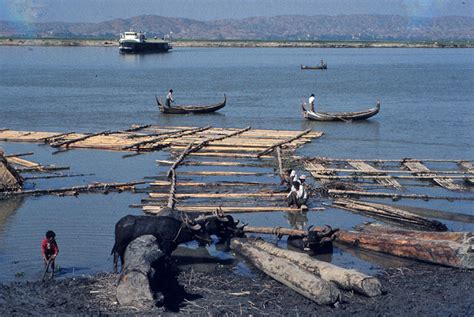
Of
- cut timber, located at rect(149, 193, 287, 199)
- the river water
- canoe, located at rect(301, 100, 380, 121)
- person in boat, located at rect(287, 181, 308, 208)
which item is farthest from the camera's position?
canoe, located at rect(301, 100, 380, 121)

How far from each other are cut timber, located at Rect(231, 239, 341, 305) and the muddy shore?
0.11m

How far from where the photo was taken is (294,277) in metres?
11.2

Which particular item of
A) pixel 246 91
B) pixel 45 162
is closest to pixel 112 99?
pixel 246 91

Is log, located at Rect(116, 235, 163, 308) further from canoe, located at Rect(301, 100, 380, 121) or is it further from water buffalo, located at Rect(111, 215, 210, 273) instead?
canoe, located at Rect(301, 100, 380, 121)

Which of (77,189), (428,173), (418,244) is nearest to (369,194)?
(428,173)

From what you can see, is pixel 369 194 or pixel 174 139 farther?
pixel 174 139

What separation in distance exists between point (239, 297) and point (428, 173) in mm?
9896

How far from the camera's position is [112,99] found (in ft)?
145

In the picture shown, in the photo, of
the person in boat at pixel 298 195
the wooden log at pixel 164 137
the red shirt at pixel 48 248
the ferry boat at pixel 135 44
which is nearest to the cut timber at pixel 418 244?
the person in boat at pixel 298 195

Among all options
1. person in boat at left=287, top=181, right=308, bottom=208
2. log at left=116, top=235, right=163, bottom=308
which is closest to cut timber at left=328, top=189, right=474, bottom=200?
person in boat at left=287, top=181, right=308, bottom=208

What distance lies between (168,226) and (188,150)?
31.9ft

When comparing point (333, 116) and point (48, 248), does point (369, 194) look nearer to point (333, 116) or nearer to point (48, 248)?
point (48, 248)

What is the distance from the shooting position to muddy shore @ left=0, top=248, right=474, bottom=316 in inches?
411

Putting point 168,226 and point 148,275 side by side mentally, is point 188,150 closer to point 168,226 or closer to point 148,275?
point 168,226
